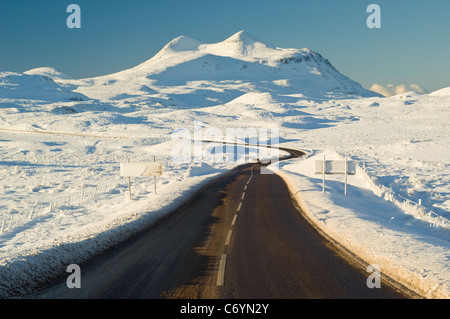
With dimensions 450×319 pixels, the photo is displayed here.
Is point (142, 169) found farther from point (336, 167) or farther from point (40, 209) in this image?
point (336, 167)

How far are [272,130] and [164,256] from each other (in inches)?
4344

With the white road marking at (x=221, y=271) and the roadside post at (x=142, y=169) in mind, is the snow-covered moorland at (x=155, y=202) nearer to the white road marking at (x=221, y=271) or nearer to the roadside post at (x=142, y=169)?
the roadside post at (x=142, y=169)

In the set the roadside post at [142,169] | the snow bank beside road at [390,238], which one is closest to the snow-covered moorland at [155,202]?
the snow bank beside road at [390,238]

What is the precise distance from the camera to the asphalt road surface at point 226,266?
24.8 feet

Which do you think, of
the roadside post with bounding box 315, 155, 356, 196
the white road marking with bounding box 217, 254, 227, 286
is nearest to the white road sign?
the roadside post with bounding box 315, 155, 356, 196

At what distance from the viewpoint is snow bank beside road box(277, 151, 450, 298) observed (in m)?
8.20

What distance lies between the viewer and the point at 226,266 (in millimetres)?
9172

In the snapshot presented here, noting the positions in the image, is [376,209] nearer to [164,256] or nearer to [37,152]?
[164,256]

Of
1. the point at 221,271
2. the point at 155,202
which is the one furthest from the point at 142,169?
the point at 221,271

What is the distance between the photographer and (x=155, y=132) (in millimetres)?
105188

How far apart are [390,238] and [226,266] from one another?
5823 mm

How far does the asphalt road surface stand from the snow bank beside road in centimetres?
56

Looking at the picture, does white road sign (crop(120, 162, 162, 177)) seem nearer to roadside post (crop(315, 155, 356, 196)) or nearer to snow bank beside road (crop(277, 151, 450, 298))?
snow bank beside road (crop(277, 151, 450, 298))
